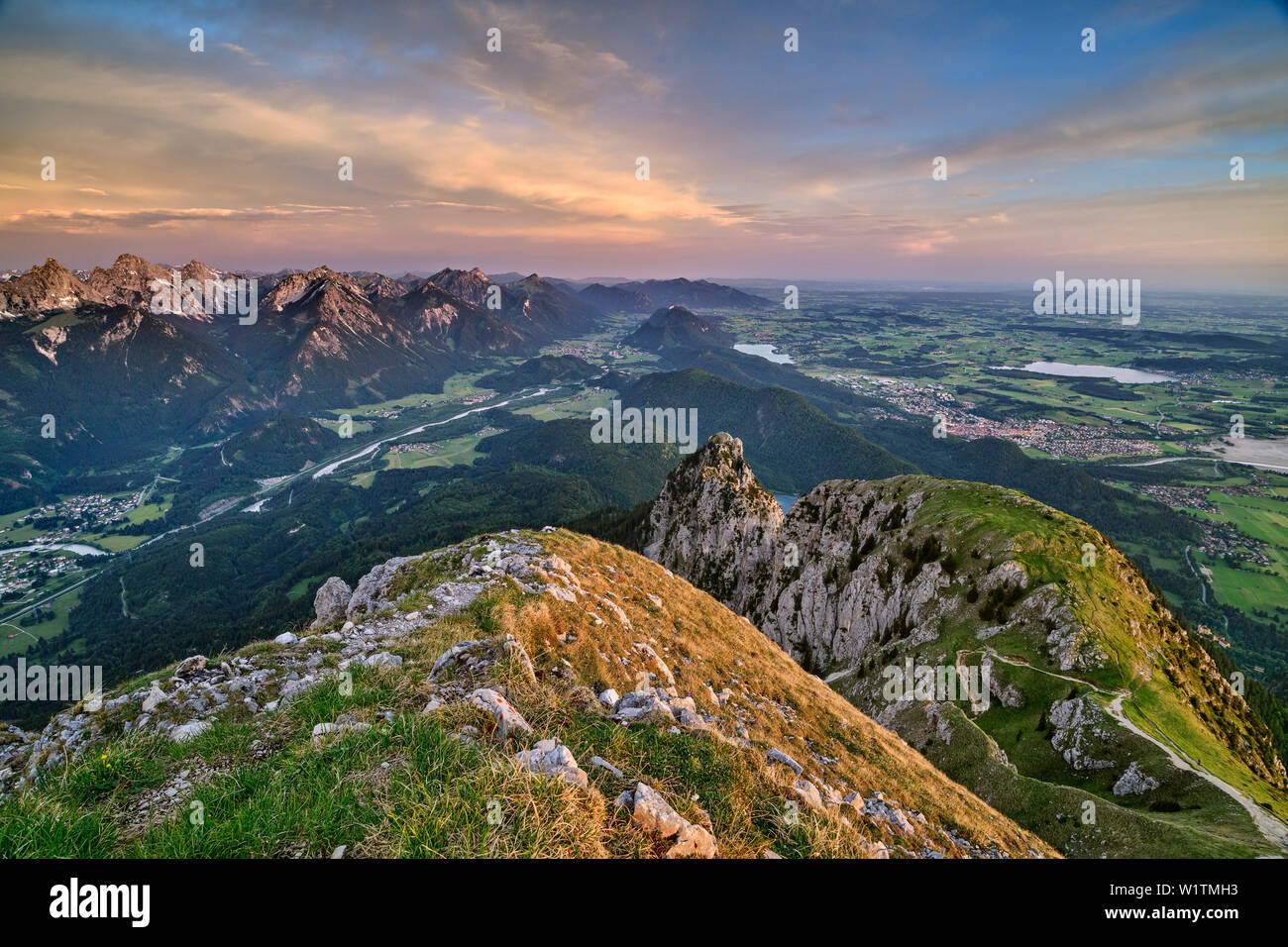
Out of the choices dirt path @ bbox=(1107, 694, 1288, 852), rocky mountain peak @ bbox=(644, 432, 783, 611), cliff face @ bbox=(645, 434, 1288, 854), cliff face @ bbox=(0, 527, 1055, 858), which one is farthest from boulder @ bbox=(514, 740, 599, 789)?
rocky mountain peak @ bbox=(644, 432, 783, 611)

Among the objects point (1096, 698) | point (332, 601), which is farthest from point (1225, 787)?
point (332, 601)

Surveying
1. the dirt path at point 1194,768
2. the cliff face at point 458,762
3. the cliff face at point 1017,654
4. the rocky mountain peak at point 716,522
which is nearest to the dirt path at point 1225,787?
the dirt path at point 1194,768

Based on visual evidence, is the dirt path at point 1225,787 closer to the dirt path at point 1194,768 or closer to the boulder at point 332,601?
the dirt path at point 1194,768

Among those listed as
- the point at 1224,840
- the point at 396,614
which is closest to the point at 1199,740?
the point at 1224,840

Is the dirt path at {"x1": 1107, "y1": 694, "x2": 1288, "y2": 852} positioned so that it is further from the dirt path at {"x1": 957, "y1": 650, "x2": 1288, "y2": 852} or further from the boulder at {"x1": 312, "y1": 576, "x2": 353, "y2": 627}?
the boulder at {"x1": 312, "y1": 576, "x2": 353, "y2": 627}

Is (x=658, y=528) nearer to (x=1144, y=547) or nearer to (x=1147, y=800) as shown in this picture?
(x=1147, y=800)

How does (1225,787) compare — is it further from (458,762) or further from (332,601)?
(332,601)
